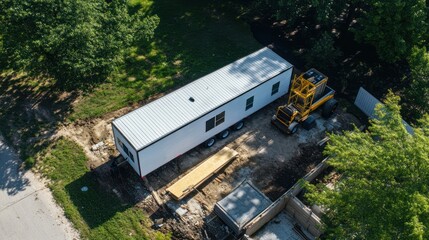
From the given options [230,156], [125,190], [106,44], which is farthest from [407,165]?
[106,44]

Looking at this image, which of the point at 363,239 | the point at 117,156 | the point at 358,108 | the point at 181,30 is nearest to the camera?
the point at 363,239

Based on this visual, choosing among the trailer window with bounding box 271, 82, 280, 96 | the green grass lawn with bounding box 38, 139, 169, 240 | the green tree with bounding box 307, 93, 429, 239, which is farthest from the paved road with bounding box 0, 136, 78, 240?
the trailer window with bounding box 271, 82, 280, 96

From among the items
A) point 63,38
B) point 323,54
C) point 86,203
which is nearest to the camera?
point 86,203

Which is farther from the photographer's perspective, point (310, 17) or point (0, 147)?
point (310, 17)

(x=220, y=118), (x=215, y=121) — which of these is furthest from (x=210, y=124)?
(x=220, y=118)

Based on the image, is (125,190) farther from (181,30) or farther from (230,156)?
(181,30)

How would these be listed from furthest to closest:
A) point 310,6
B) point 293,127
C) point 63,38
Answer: point 310,6 → point 293,127 → point 63,38

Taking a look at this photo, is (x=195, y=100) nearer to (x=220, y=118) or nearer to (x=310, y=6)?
(x=220, y=118)
